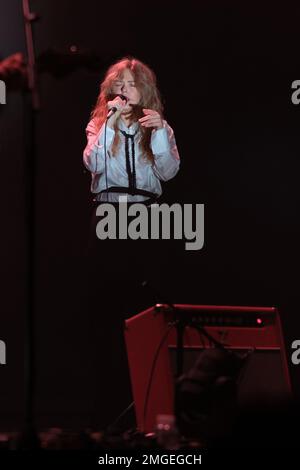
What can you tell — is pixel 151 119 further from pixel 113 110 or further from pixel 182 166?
pixel 182 166

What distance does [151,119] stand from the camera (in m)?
4.63

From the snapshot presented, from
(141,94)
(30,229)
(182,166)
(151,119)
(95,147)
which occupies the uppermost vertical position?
(141,94)

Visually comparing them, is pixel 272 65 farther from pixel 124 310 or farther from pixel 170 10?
A: pixel 124 310

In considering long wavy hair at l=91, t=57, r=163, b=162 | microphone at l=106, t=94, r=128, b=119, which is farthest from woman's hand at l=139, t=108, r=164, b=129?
microphone at l=106, t=94, r=128, b=119

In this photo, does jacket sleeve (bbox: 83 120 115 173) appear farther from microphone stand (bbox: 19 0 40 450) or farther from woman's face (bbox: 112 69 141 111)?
microphone stand (bbox: 19 0 40 450)

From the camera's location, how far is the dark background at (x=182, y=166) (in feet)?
14.8

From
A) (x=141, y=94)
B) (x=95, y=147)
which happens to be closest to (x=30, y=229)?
(x=95, y=147)

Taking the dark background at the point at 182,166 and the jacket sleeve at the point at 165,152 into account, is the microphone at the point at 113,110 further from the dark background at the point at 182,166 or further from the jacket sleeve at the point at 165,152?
the jacket sleeve at the point at 165,152

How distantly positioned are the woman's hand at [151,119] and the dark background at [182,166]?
0.33 ft

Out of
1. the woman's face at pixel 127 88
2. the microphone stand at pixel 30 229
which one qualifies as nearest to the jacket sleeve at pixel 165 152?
the woman's face at pixel 127 88

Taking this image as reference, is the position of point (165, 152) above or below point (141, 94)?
below

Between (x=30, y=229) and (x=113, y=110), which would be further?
(x=113, y=110)

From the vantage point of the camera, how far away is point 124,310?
4.54 m

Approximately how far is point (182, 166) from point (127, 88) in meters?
0.58
